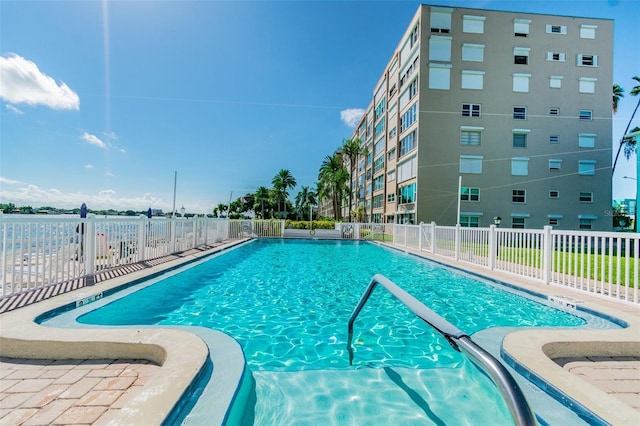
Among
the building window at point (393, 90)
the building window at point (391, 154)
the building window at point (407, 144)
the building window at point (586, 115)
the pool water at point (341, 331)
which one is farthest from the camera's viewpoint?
the building window at point (391, 154)

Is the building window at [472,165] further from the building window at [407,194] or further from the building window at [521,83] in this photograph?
the building window at [521,83]

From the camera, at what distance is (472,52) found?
75.2 ft

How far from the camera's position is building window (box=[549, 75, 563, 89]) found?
23.3 m

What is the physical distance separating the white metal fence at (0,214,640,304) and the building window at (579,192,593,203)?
65.9 feet

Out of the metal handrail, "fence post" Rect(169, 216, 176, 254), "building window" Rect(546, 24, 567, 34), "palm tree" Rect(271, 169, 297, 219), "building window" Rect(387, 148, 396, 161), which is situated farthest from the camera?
"palm tree" Rect(271, 169, 297, 219)

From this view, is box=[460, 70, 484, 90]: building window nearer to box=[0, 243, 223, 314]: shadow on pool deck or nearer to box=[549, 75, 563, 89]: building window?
box=[549, 75, 563, 89]: building window

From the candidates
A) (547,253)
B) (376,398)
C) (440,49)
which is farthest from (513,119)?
(376,398)

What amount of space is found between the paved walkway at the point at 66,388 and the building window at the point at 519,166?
90.1 ft

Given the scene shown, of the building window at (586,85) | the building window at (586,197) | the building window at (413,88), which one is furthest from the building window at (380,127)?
the building window at (586,197)

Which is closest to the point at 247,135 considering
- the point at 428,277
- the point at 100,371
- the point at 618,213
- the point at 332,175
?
the point at 332,175

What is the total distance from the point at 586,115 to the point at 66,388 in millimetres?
33886

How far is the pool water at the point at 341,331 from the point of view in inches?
95.7

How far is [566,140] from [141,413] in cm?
3137

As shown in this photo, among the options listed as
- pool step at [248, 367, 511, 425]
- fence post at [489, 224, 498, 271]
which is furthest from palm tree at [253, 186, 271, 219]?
pool step at [248, 367, 511, 425]
